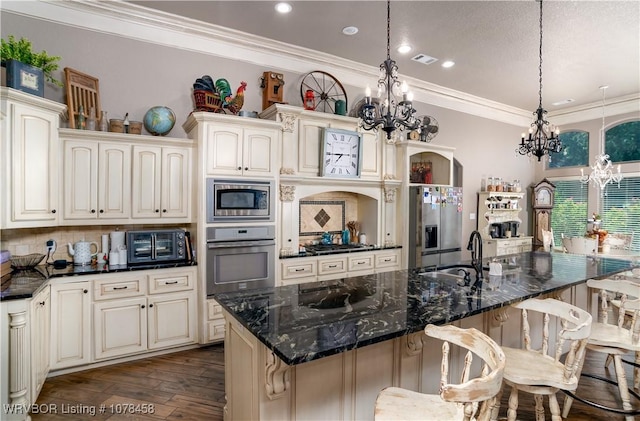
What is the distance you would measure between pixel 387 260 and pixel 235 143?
8.15 ft

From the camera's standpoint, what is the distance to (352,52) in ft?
14.0

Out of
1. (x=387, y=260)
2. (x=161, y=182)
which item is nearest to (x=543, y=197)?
(x=387, y=260)

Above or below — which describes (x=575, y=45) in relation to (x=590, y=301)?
above

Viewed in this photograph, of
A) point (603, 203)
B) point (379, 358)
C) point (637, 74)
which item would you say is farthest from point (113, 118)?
point (603, 203)

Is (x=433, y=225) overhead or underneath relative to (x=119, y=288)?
overhead

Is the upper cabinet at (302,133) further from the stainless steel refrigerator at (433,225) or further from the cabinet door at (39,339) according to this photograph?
the cabinet door at (39,339)

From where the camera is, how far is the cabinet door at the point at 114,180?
10.1 feet

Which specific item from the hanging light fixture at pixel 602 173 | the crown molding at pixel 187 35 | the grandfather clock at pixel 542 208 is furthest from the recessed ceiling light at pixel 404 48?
the grandfather clock at pixel 542 208

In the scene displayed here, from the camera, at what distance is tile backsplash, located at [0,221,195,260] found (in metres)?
2.92

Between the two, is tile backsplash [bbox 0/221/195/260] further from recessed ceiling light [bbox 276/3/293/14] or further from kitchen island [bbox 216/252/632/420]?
recessed ceiling light [bbox 276/3/293/14]

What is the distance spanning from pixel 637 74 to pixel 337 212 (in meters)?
4.93

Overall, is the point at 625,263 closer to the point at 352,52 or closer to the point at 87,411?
the point at 352,52

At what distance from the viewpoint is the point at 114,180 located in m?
3.13

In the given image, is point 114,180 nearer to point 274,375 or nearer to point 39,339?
point 39,339
